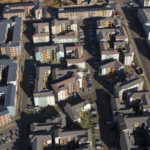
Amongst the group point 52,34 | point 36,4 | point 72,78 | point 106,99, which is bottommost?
point 106,99

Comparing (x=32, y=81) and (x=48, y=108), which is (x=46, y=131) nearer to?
(x=48, y=108)

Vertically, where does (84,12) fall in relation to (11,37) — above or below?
above

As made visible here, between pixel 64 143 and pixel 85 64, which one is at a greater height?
pixel 85 64

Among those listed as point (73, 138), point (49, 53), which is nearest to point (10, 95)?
point (73, 138)

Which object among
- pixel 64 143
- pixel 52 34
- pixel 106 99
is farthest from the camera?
pixel 52 34

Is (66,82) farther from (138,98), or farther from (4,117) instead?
(138,98)

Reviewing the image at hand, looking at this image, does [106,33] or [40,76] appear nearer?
[40,76]

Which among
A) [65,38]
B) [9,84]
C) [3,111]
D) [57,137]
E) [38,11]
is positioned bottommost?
[57,137]

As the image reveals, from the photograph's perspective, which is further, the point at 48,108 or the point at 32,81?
the point at 32,81

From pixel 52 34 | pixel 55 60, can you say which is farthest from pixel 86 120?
pixel 52 34
